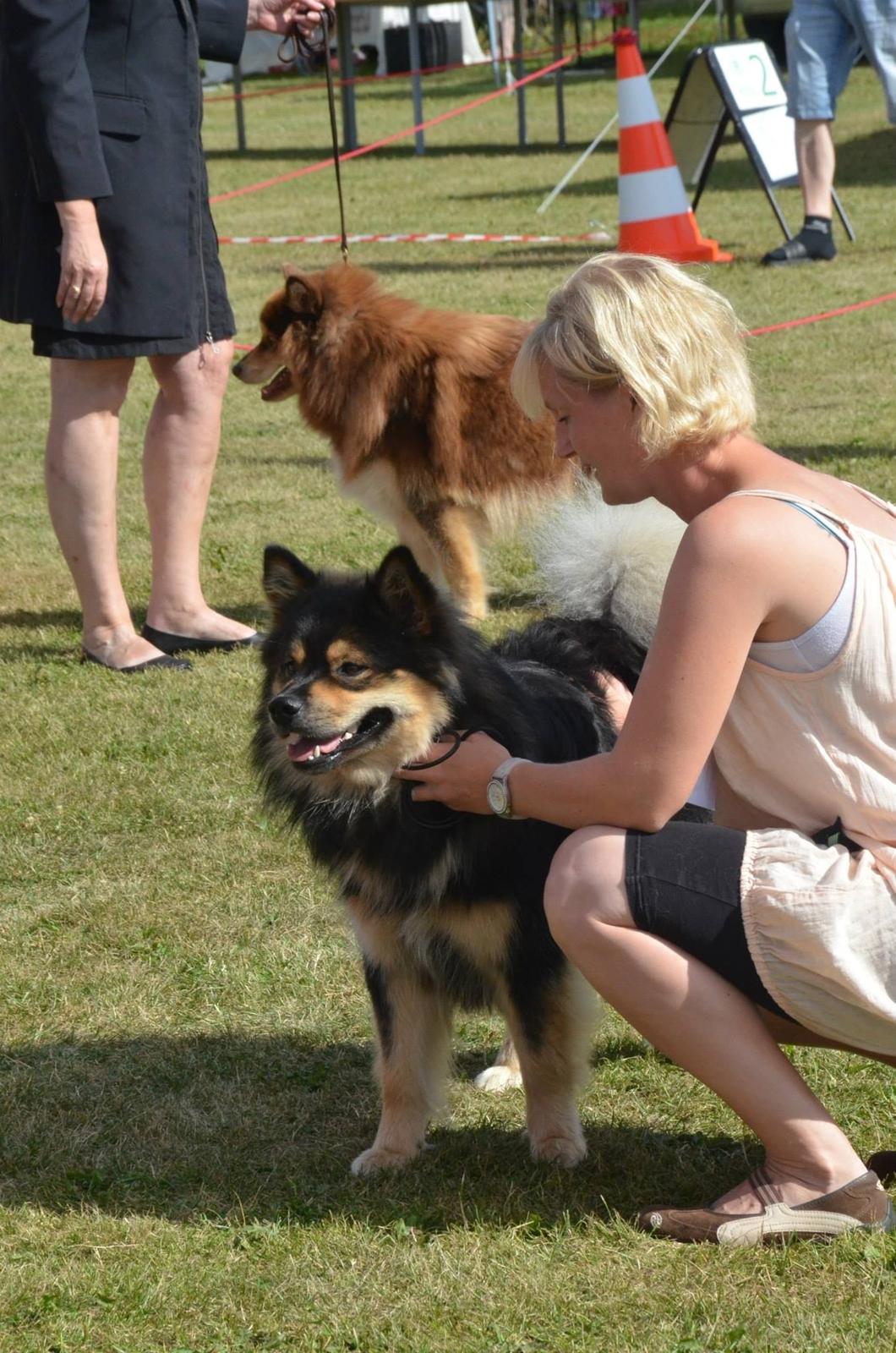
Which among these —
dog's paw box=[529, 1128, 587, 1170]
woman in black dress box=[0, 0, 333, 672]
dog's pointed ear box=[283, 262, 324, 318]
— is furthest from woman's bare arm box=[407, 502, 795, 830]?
dog's pointed ear box=[283, 262, 324, 318]

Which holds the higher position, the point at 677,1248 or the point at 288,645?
the point at 288,645

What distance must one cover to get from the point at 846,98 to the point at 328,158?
6.28 meters

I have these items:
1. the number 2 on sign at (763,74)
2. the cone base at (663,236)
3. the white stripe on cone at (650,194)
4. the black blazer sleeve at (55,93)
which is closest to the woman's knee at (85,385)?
the black blazer sleeve at (55,93)

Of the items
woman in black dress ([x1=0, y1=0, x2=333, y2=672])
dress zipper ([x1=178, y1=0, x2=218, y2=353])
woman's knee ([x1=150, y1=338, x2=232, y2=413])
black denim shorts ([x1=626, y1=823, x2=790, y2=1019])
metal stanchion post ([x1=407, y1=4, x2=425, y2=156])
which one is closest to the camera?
black denim shorts ([x1=626, y1=823, x2=790, y2=1019])

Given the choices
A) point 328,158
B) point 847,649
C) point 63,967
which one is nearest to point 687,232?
point 63,967

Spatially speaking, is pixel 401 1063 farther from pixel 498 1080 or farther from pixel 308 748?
pixel 308 748

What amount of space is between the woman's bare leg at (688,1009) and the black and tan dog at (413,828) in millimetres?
293

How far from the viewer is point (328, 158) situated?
18016mm

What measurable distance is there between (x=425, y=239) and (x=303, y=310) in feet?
23.5

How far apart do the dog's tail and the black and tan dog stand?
1.03ft

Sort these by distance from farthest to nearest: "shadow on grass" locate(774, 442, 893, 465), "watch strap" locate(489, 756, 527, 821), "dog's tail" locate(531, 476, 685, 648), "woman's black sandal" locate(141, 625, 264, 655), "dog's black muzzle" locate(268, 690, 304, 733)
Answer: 1. "shadow on grass" locate(774, 442, 893, 465)
2. "woman's black sandal" locate(141, 625, 264, 655)
3. "dog's tail" locate(531, 476, 685, 648)
4. "dog's black muzzle" locate(268, 690, 304, 733)
5. "watch strap" locate(489, 756, 527, 821)

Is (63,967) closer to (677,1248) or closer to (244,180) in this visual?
(677,1248)

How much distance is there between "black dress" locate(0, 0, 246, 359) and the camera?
424 cm

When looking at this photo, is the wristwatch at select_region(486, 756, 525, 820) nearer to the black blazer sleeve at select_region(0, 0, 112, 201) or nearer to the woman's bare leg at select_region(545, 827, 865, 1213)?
the woman's bare leg at select_region(545, 827, 865, 1213)
